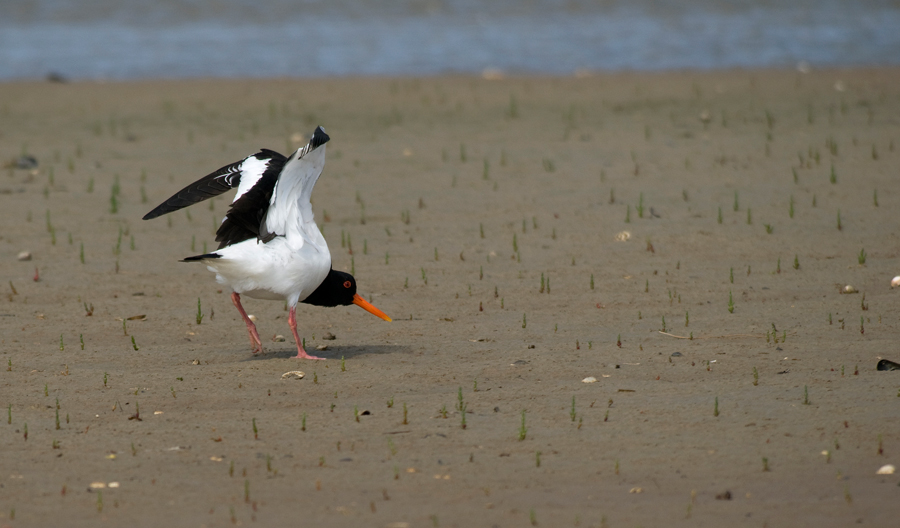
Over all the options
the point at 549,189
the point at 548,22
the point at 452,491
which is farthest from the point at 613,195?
the point at 548,22

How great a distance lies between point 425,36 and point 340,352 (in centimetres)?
1768

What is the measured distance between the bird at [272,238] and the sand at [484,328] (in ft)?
1.57

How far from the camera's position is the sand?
454 cm

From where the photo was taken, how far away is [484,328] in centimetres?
715

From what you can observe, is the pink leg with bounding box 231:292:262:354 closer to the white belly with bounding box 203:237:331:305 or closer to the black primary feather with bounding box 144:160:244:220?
the white belly with bounding box 203:237:331:305

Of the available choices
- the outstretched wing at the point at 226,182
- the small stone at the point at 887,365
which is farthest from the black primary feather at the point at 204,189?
the small stone at the point at 887,365

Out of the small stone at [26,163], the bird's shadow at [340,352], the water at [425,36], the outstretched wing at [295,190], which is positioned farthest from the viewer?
the water at [425,36]

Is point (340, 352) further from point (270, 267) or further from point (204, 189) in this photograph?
point (204, 189)

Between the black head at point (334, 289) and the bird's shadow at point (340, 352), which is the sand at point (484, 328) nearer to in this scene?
the bird's shadow at point (340, 352)

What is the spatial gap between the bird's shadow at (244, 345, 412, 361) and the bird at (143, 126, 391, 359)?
0.36ft

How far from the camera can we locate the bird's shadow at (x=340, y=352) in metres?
6.62

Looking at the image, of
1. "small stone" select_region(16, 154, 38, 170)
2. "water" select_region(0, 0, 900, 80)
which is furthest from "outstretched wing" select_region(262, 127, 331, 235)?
"water" select_region(0, 0, 900, 80)

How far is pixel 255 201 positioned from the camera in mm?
6398

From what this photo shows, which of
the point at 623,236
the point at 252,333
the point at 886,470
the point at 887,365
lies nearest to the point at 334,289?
the point at 252,333
